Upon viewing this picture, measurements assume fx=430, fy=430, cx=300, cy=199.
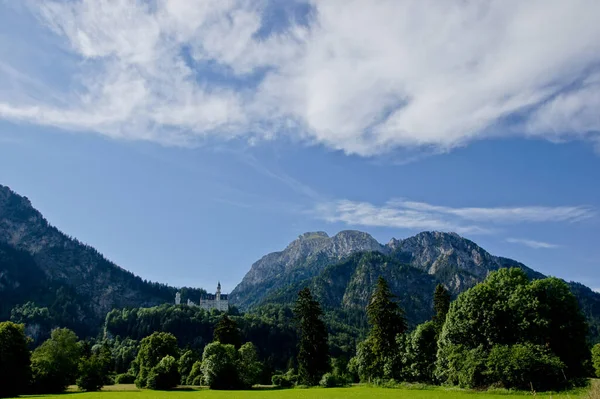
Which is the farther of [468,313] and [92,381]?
[92,381]

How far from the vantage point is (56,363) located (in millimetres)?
67188

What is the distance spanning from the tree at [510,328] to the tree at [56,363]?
56821 mm

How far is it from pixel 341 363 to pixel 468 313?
71551mm

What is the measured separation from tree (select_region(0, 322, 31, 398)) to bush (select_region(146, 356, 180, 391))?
20832 mm

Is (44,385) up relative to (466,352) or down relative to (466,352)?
down

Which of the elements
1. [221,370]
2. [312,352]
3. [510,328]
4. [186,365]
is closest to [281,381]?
[312,352]

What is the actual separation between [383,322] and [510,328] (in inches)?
1061

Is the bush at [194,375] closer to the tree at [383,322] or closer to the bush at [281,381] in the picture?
the bush at [281,381]

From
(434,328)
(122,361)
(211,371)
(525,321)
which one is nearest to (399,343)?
(434,328)

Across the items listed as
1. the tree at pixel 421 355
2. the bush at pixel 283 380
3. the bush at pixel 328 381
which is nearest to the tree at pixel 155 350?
the bush at pixel 283 380

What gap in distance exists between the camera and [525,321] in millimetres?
47719

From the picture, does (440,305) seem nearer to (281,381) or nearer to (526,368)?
(526,368)

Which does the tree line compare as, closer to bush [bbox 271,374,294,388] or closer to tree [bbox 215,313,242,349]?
tree [bbox 215,313,242,349]

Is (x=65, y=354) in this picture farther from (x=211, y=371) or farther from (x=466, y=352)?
(x=466, y=352)
